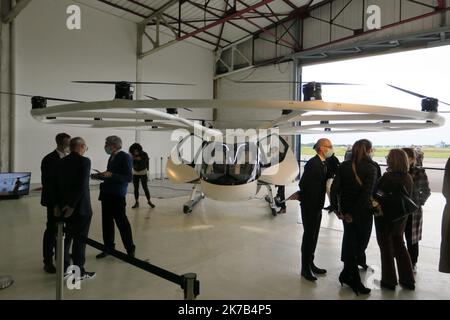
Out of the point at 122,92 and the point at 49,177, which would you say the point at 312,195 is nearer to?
the point at 122,92

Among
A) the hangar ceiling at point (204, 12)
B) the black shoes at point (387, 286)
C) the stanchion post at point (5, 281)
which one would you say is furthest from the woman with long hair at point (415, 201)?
the hangar ceiling at point (204, 12)

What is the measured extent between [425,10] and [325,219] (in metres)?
7.26

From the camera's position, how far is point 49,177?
2.93m

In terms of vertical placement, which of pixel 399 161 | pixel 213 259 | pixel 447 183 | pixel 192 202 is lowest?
pixel 213 259

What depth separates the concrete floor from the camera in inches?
107

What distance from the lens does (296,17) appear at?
11531mm

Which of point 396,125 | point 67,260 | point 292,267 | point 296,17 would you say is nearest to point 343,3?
point 296,17

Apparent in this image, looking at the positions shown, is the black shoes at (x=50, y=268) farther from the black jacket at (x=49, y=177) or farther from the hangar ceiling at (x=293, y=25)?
the hangar ceiling at (x=293, y=25)

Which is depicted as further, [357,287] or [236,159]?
[236,159]

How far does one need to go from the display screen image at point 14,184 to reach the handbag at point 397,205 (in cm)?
769

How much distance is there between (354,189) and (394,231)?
1.94 feet

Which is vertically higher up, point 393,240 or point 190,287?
point 190,287

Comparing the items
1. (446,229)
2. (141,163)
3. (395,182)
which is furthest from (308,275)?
(141,163)

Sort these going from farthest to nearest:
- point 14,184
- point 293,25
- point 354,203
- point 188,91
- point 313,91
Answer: point 188,91
point 293,25
point 14,184
point 354,203
point 313,91
